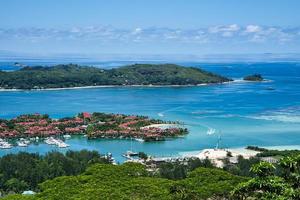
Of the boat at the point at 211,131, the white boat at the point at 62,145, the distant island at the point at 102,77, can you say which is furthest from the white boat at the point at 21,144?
the distant island at the point at 102,77

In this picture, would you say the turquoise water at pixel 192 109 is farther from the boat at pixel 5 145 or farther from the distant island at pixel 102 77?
the distant island at pixel 102 77

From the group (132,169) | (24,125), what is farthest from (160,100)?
(132,169)

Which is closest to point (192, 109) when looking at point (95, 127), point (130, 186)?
point (95, 127)

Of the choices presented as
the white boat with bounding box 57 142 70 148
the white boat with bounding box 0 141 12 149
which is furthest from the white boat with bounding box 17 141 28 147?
the white boat with bounding box 57 142 70 148

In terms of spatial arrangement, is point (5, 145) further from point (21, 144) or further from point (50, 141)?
point (50, 141)

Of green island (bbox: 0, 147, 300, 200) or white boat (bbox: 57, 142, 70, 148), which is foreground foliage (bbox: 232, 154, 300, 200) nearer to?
green island (bbox: 0, 147, 300, 200)
